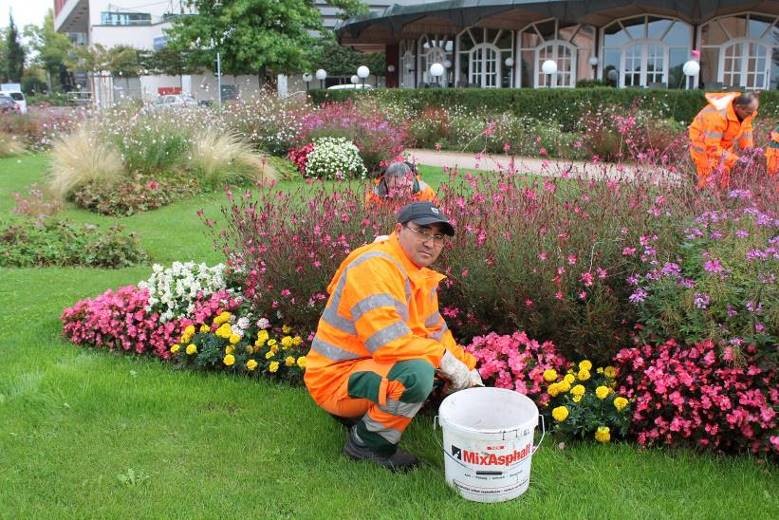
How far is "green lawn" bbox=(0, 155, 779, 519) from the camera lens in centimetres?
329

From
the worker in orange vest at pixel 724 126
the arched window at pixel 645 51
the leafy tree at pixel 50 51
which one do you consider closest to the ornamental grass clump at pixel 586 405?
the worker in orange vest at pixel 724 126

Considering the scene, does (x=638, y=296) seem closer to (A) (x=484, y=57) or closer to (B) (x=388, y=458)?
(B) (x=388, y=458)

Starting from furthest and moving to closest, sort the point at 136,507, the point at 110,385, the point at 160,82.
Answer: the point at 160,82
the point at 110,385
the point at 136,507

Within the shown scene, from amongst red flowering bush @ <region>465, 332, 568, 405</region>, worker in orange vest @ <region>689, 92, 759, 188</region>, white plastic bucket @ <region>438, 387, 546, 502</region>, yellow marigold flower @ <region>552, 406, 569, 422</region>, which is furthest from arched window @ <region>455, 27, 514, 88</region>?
white plastic bucket @ <region>438, 387, 546, 502</region>

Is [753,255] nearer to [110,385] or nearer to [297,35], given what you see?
[110,385]

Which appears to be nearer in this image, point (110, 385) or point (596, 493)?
point (596, 493)

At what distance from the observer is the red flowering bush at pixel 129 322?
202 inches

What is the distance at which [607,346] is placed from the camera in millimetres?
3998

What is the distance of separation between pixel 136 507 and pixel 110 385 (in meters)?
1.40

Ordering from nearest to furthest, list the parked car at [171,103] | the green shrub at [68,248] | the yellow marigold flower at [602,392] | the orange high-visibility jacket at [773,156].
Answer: the yellow marigold flower at [602,392]
the orange high-visibility jacket at [773,156]
the green shrub at [68,248]
the parked car at [171,103]

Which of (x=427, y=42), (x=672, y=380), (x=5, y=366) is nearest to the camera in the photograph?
(x=672, y=380)

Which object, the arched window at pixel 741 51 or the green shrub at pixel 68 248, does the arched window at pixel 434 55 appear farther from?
the green shrub at pixel 68 248

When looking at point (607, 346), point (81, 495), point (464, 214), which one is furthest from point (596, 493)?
point (81, 495)

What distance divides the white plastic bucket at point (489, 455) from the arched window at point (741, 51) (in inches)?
930
